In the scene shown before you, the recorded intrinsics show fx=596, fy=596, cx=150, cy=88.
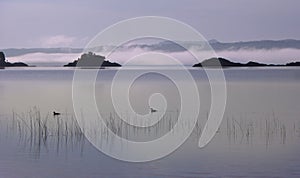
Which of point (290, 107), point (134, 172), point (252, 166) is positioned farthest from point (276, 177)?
point (290, 107)

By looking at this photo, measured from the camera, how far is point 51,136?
8094 millimetres

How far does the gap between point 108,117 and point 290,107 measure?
12.6 ft

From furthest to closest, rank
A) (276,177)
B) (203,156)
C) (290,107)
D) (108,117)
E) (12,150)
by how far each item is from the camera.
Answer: (290,107) < (108,117) < (12,150) < (203,156) < (276,177)

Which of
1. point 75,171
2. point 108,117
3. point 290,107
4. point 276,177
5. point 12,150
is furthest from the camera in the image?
point 290,107

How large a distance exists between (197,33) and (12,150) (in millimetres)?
5650

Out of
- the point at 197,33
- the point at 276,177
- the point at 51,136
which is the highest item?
the point at 197,33

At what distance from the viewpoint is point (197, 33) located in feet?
39.4

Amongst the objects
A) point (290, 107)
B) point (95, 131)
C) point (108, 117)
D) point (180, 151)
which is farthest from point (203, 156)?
point (290, 107)

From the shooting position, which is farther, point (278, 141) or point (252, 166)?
point (278, 141)

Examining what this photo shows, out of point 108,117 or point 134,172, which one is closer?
point 134,172

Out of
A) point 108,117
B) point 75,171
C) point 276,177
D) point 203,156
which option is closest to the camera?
point 276,177

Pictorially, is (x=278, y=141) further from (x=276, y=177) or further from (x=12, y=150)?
(x=12, y=150)

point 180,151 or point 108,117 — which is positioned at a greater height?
point 108,117

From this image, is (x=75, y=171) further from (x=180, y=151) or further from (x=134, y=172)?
(x=180, y=151)
